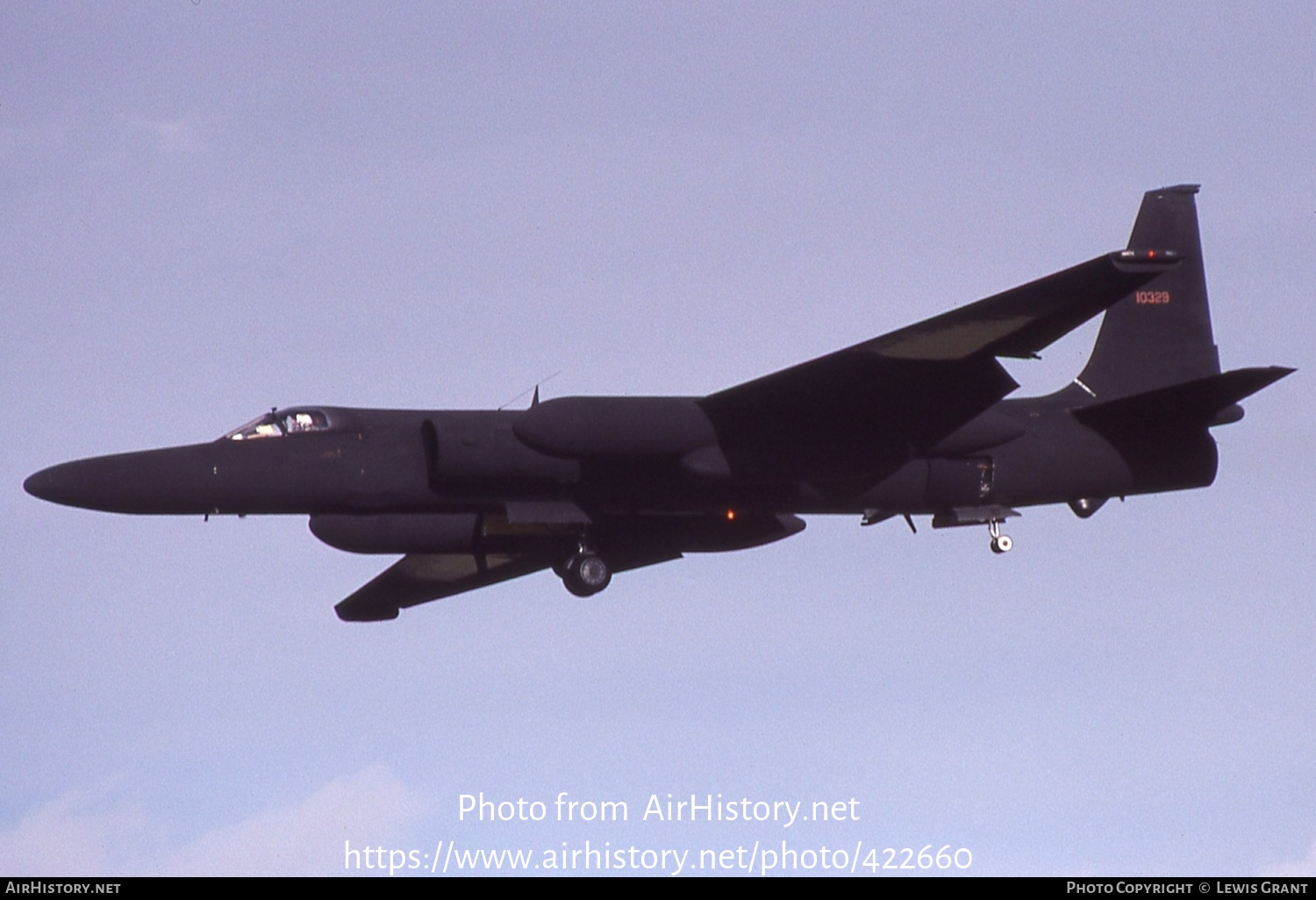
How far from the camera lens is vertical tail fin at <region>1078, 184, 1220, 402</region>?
1034 inches

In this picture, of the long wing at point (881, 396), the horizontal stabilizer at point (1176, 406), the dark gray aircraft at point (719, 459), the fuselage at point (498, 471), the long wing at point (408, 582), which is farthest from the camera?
the long wing at point (408, 582)

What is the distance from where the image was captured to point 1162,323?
87.0 ft

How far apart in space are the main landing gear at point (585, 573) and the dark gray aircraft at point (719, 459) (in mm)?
27

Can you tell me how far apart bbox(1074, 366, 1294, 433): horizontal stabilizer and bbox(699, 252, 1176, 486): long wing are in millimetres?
2151

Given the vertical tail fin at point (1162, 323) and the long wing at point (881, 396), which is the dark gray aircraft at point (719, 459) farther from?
the vertical tail fin at point (1162, 323)

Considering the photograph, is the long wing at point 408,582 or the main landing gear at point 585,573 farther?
the long wing at point 408,582

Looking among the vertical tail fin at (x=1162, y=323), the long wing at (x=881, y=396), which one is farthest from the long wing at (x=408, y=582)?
the vertical tail fin at (x=1162, y=323)

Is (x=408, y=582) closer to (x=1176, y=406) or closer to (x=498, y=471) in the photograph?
(x=498, y=471)

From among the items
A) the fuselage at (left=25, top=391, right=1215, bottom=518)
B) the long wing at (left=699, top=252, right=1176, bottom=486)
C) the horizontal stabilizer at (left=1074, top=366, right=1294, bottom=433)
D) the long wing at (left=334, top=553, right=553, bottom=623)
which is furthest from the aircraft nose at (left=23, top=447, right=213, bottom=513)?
the horizontal stabilizer at (left=1074, top=366, right=1294, bottom=433)

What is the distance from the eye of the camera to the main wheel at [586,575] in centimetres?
2359

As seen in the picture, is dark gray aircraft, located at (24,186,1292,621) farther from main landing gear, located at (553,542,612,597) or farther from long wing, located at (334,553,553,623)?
long wing, located at (334,553,553,623)
